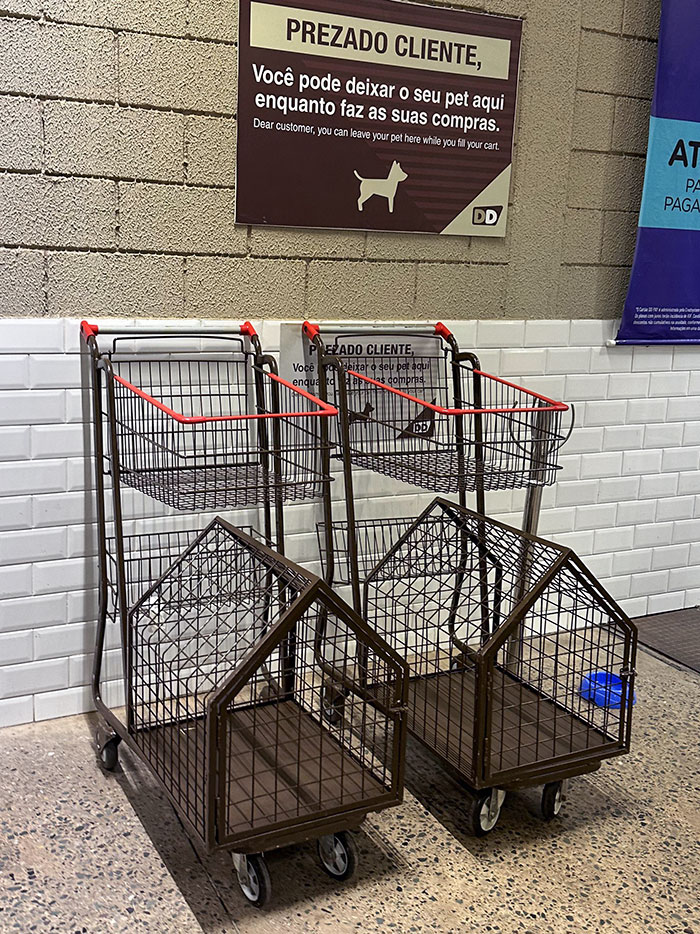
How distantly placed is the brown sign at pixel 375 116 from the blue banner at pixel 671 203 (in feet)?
1.95

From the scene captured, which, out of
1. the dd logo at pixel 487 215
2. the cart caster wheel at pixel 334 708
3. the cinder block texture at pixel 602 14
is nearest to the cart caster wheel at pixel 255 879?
the cart caster wheel at pixel 334 708

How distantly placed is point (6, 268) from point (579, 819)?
7.12 ft

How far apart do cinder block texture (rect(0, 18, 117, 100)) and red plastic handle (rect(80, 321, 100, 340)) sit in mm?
619

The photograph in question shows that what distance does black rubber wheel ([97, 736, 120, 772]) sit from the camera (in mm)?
2611

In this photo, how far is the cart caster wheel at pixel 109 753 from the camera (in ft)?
8.57

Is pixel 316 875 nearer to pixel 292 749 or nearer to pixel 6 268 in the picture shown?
pixel 292 749

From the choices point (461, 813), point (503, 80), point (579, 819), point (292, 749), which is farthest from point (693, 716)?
point (503, 80)

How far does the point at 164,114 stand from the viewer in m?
2.73

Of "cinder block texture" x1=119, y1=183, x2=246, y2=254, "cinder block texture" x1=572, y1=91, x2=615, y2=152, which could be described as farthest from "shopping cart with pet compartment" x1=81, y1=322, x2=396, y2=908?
"cinder block texture" x1=572, y1=91, x2=615, y2=152

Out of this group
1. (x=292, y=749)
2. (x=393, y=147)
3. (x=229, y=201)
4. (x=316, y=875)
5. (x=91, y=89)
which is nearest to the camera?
(x=316, y=875)

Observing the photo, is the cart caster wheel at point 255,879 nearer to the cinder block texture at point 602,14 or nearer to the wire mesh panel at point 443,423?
the wire mesh panel at point 443,423

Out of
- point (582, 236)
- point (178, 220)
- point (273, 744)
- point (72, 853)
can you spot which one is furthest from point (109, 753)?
point (582, 236)

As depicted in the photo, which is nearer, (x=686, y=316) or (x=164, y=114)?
(x=164, y=114)

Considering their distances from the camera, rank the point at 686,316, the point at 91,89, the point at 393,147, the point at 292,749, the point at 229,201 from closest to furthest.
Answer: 1. the point at 292,749
2. the point at 91,89
3. the point at 229,201
4. the point at 393,147
5. the point at 686,316
